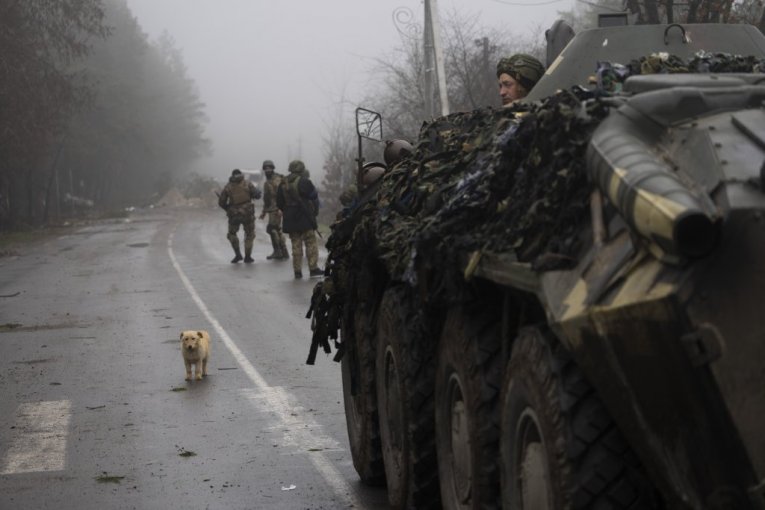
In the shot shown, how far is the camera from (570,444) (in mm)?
4324

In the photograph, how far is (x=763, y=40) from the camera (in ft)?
25.0

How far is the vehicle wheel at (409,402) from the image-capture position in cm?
669

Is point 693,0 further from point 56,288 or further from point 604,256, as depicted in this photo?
point 604,256

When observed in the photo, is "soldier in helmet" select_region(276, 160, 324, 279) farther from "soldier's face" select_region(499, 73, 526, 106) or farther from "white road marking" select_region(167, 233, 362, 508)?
"soldier's face" select_region(499, 73, 526, 106)

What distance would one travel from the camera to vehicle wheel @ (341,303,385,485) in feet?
26.3

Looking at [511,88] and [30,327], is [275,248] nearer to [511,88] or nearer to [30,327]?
[30,327]

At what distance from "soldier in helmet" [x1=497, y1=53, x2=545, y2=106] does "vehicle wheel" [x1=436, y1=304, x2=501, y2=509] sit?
2.39 m

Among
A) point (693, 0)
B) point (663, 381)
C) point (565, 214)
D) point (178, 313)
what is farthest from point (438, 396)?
point (693, 0)

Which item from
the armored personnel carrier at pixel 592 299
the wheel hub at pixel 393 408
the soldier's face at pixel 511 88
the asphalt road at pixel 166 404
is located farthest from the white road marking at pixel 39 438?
the soldier's face at pixel 511 88

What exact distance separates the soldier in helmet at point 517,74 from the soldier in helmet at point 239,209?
20.6m

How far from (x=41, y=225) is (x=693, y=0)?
40.4 m

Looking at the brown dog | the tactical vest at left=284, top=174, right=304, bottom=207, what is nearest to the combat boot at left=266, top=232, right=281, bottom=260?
the tactical vest at left=284, top=174, right=304, bottom=207

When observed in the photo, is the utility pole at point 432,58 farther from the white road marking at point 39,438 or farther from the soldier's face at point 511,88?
the soldier's face at point 511,88

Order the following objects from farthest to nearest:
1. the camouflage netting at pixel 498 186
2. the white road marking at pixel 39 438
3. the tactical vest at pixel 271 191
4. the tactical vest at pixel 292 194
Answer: the tactical vest at pixel 271 191 → the tactical vest at pixel 292 194 → the white road marking at pixel 39 438 → the camouflage netting at pixel 498 186
